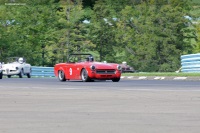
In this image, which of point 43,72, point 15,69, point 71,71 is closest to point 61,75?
point 71,71

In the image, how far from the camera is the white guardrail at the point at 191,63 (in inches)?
1596

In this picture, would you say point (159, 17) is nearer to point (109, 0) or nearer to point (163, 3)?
point (163, 3)

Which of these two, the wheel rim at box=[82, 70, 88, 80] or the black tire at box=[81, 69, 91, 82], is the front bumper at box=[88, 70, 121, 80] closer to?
the black tire at box=[81, 69, 91, 82]

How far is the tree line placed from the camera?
2559 inches

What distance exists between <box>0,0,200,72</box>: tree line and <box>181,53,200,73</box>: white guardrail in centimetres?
1961

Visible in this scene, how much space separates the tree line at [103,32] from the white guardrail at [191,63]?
19.6 metres

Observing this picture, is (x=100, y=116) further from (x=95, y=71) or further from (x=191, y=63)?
(x=191, y=63)

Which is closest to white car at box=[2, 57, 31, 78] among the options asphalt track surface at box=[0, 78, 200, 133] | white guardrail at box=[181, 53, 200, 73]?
white guardrail at box=[181, 53, 200, 73]

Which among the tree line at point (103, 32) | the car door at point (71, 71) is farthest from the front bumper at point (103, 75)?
the tree line at point (103, 32)

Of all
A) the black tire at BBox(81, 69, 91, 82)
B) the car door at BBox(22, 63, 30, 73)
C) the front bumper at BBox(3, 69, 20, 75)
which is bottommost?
the black tire at BBox(81, 69, 91, 82)

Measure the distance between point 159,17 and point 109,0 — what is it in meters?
10.0

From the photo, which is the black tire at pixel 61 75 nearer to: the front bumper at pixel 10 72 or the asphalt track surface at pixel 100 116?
the front bumper at pixel 10 72

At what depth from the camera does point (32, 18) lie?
227ft

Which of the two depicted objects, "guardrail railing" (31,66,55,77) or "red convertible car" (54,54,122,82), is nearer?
"red convertible car" (54,54,122,82)
